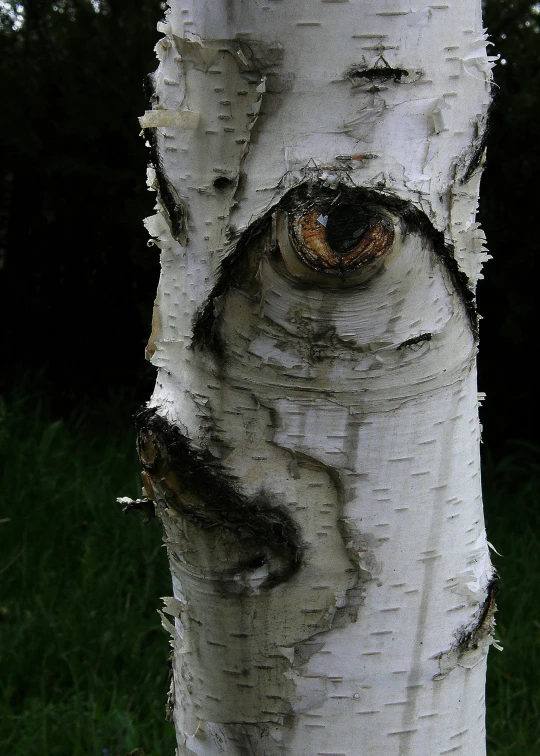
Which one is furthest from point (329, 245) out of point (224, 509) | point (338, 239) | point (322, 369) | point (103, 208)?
point (103, 208)

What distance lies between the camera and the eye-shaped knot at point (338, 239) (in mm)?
750

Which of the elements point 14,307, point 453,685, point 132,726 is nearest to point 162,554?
point 132,726

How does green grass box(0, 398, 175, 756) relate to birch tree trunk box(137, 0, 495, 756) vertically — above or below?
below

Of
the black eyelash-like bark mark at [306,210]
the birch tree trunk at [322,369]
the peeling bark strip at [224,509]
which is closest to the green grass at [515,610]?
the birch tree trunk at [322,369]

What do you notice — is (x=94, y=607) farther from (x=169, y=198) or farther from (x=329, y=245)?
(x=329, y=245)

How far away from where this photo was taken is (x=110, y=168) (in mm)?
3508

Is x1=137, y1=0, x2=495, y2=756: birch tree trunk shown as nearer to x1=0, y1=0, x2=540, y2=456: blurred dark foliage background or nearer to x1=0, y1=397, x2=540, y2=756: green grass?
x1=0, y1=397, x2=540, y2=756: green grass

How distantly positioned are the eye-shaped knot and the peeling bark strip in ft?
0.82

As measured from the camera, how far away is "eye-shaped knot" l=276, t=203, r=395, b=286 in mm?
750

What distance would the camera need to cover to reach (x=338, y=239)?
0.75m

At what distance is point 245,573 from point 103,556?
1.93 metres

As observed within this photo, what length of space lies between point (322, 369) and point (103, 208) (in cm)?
294

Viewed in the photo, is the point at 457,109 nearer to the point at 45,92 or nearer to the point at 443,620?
the point at 443,620

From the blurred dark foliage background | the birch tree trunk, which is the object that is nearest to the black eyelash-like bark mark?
the birch tree trunk
